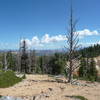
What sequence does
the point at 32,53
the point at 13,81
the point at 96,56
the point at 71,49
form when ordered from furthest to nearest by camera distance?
the point at 96,56 → the point at 32,53 → the point at 71,49 → the point at 13,81

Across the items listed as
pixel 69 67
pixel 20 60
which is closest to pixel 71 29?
pixel 69 67

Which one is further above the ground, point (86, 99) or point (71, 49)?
point (71, 49)

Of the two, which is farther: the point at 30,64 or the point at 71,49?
the point at 30,64

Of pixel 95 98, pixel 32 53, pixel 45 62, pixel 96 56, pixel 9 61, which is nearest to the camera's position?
pixel 95 98

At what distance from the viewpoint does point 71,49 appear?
27.6 meters

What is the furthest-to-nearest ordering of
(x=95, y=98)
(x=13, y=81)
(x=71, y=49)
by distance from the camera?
1. (x=71, y=49)
2. (x=13, y=81)
3. (x=95, y=98)

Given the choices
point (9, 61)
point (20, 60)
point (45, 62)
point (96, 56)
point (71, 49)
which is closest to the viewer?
point (71, 49)

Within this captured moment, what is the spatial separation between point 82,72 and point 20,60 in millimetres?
28541

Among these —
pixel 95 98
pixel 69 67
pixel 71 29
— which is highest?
pixel 71 29

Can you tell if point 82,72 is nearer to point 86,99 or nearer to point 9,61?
point 9,61

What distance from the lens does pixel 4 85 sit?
22.2 m

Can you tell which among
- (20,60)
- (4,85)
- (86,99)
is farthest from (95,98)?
(20,60)

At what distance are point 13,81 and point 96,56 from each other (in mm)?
132363

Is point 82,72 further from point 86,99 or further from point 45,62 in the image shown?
point 86,99
